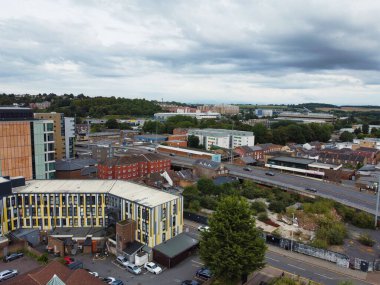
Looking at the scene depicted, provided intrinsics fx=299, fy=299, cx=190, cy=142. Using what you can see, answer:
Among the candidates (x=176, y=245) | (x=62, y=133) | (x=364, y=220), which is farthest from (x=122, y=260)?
(x=62, y=133)

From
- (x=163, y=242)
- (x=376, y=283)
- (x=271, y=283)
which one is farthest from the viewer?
(x=163, y=242)

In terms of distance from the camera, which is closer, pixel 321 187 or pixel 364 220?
pixel 364 220

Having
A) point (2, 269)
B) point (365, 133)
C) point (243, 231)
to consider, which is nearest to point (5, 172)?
point (2, 269)

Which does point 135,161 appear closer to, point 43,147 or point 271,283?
point 43,147

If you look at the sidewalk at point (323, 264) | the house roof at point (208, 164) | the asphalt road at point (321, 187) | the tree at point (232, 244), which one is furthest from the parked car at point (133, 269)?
the house roof at point (208, 164)

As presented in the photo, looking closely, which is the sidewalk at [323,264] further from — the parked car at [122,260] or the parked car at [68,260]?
the parked car at [68,260]

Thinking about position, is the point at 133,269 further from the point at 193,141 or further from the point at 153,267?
the point at 193,141
